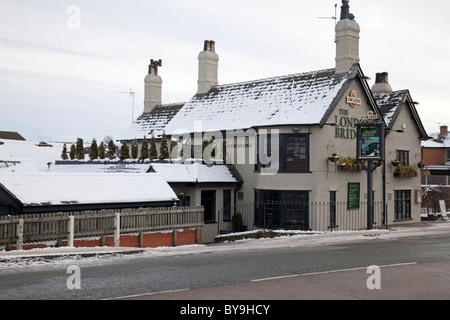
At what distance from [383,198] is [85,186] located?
17113mm

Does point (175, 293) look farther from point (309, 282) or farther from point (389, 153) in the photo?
point (389, 153)

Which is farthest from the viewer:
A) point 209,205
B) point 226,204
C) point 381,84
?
point 381,84

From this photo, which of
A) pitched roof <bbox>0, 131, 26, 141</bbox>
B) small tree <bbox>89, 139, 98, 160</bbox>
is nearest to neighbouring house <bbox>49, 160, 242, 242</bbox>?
small tree <bbox>89, 139, 98, 160</bbox>

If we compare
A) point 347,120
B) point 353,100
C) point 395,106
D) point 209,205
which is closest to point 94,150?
point 209,205

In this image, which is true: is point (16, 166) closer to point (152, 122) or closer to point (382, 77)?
point (152, 122)

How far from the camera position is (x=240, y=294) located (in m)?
9.15

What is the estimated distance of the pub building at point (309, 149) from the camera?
2492 cm

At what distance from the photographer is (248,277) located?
10914mm

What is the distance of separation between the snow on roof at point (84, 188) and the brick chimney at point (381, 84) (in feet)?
57.6

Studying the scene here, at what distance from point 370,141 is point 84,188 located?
1292 cm

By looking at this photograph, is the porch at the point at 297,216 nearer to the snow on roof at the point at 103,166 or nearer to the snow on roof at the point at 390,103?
the snow on roof at the point at 103,166

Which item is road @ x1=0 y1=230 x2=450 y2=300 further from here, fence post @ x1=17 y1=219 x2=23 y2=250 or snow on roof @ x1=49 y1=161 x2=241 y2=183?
snow on roof @ x1=49 y1=161 x2=241 y2=183

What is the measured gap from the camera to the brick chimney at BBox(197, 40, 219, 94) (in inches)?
1367
